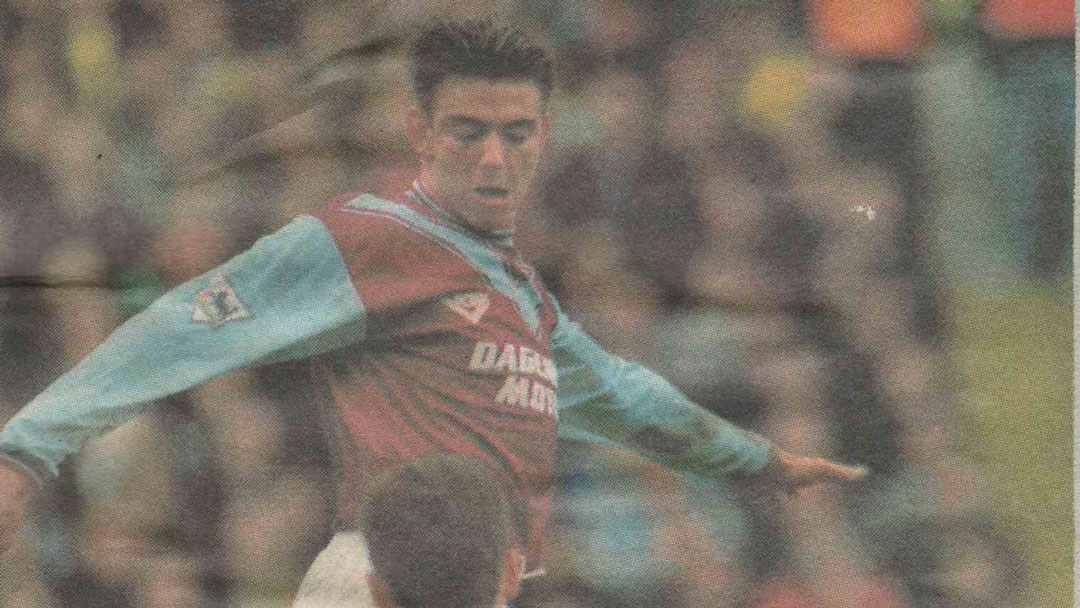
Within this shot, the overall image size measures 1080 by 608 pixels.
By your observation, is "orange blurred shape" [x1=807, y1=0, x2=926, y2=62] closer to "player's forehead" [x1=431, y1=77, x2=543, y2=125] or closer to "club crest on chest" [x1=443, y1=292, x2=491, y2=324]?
"player's forehead" [x1=431, y1=77, x2=543, y2=125]

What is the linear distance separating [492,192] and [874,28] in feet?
1.49

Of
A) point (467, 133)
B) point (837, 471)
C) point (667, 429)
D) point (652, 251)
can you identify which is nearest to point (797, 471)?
point (837, 471)

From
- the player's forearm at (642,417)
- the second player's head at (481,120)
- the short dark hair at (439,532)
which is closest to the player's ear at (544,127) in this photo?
the second player's head at (481,120)

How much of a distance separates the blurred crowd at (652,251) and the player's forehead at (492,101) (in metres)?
0.04

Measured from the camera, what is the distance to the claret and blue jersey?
1271mm

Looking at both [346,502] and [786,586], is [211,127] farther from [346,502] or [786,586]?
[786,586]

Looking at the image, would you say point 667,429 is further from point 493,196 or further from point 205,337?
point 205,337

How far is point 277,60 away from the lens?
1299 mm

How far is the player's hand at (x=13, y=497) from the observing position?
129 centimetres

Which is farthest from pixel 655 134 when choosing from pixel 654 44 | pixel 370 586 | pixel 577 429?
pixel 370 586

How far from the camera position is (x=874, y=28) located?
1266 mm

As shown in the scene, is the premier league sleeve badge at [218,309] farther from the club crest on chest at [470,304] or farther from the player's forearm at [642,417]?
the player's forearm at [642,417]

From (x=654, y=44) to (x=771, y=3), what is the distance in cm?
14

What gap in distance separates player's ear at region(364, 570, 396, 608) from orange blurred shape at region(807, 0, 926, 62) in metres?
0.77
